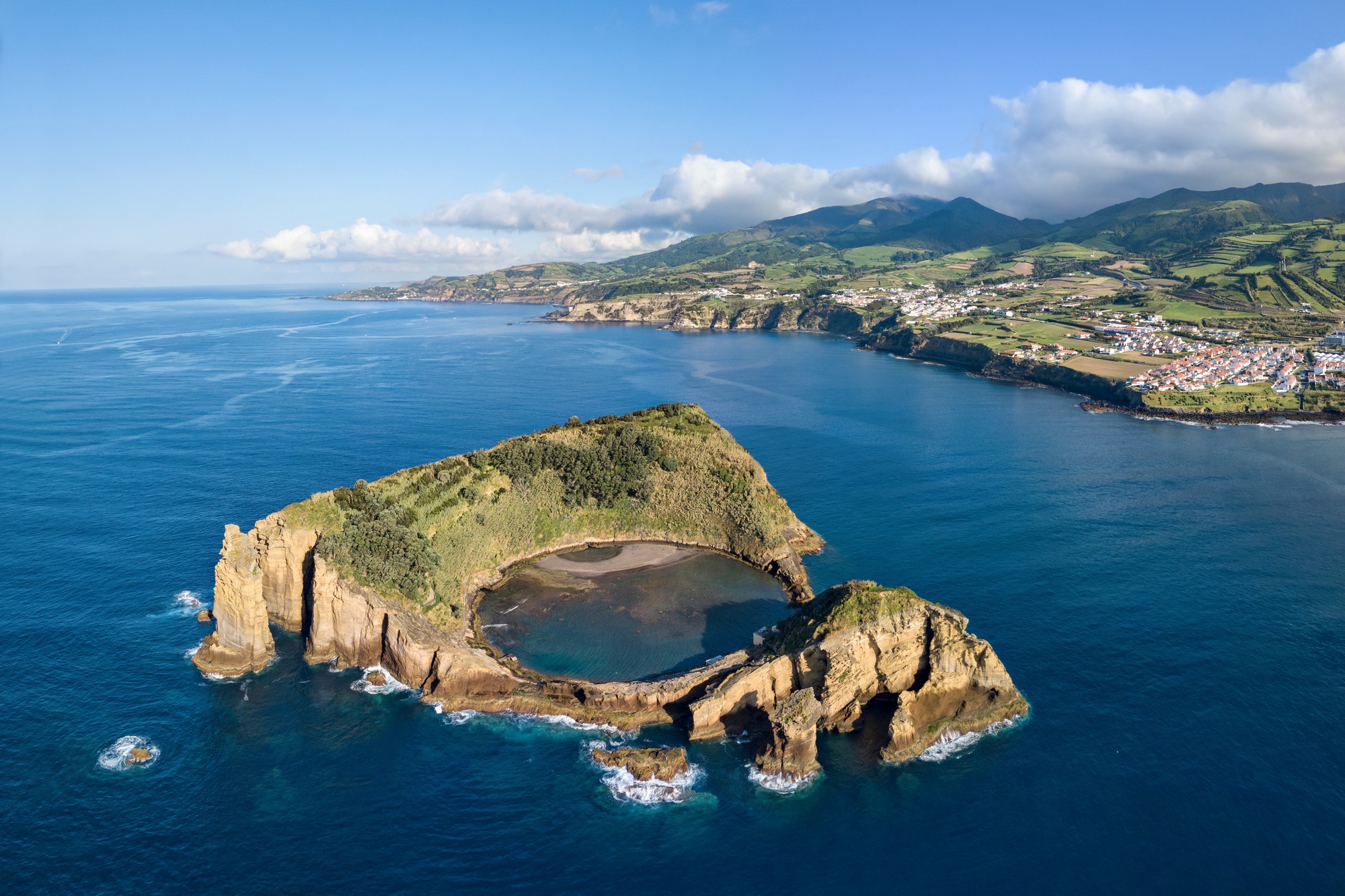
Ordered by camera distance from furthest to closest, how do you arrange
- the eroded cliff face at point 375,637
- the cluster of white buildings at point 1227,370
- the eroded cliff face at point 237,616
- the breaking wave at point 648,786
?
1. the cluster of white buildings at point 1227,370
2. the eroded cliff face at point 237,616
3. the eroded cliff face at point 375,637
4. the breaking wave at point 648,786

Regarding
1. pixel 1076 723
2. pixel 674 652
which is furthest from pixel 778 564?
pixel 1076 723

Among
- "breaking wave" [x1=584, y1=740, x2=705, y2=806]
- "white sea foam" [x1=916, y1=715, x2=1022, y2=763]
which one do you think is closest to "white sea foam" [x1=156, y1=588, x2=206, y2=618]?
"breaking wave" [x1=584, y1=740, x2=705, y2=806]

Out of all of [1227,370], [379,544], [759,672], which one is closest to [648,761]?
[759,672]

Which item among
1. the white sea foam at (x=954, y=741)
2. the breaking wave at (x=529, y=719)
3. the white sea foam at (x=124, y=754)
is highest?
the white sea foam at (x=124, y=754)

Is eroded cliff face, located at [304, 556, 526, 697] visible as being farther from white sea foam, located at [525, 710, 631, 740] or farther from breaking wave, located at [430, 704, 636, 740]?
white sea foam, located at [525, 710, 631, 740]

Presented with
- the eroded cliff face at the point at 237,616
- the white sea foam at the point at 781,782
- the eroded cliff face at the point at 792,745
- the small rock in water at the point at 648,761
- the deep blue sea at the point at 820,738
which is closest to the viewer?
the deep blue sea at the point at 820,738

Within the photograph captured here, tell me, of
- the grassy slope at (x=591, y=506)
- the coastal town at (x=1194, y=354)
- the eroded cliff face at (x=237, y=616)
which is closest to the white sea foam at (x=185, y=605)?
the eroded cliff face at (x=237, y=616)

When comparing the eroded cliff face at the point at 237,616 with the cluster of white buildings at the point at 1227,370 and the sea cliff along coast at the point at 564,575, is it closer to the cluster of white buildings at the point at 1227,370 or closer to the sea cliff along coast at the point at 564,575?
the sea cliff along coast at the point at 564,575

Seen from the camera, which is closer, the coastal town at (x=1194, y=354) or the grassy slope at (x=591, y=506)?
the grassy slope at (x=591, y=506)

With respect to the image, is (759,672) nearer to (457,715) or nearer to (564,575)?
(457,715)
